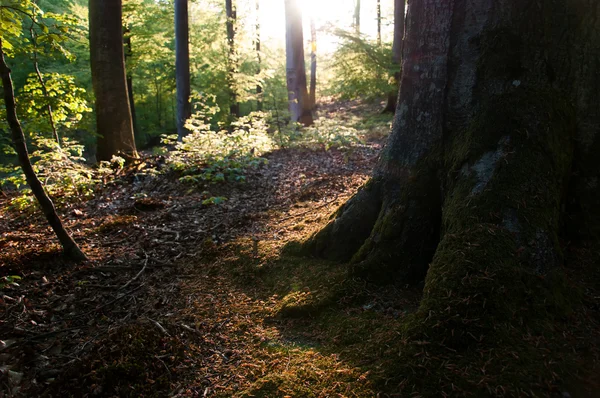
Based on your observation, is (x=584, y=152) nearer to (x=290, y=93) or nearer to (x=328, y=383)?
(x=328, y=383)

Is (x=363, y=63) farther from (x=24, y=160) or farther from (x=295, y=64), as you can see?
(x=24, y=160)

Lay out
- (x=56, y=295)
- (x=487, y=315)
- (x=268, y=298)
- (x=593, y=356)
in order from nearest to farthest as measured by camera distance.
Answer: (x=593, y=356) → (x=487, y=315) → (x=268, y=298) → (x=56, y=295)

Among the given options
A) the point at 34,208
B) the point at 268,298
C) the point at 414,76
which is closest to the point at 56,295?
the point at 268,298

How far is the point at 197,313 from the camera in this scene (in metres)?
3.09

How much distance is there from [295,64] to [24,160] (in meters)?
10.9

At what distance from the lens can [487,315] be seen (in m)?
2.04

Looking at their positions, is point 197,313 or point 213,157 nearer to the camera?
point 197,313

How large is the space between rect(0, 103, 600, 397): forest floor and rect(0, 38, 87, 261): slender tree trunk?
189mm

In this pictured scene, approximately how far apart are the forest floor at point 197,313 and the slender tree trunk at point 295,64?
27.6ft

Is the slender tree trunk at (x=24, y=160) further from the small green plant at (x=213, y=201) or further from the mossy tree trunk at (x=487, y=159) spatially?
the mossy tree trunk at (x=487, y=159)

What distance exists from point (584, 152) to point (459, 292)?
1.57 m

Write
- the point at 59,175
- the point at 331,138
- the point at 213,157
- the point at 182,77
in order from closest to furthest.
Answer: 1. the point at 59,175
2. the point at 213,157
3. the point at 331,138
4. the point at 182,77

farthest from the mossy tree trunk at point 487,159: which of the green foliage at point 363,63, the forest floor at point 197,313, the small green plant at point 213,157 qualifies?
the green foliage at point 363,63

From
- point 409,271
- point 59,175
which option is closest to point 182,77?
point 59,175
